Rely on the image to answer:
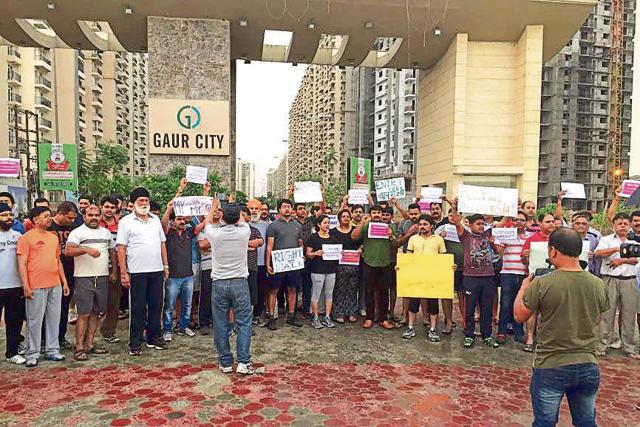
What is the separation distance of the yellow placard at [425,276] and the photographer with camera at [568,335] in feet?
10.5

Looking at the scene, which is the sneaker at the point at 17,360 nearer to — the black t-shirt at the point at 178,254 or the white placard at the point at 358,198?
the black t-shirt at the point at 178,254

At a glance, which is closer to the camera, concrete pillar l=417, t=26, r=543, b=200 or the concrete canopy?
the concrete canopy

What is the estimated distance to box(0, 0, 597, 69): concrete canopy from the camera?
41.7ft

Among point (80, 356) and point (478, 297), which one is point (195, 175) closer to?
point (80, 356)

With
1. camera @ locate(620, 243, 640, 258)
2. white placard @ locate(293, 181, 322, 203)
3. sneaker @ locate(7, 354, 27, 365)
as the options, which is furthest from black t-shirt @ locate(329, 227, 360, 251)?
sneaker @ locate(7, 354, 27, 365)

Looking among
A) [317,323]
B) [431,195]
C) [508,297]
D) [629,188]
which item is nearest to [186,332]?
[317,323]

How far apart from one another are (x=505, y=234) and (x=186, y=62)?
11.1 meters

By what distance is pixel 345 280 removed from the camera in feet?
21.6

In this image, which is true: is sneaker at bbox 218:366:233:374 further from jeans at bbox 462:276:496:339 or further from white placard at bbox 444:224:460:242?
white placard at bbox 444:224:460:242

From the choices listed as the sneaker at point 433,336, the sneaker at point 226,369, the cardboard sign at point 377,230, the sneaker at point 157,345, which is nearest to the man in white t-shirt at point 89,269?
the sneaker at point 157,345

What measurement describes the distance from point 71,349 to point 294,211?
331cm

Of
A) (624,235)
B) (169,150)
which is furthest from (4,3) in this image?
(624,235)

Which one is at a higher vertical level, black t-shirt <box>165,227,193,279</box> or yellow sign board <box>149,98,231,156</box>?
yellow sign board <box>149,98,231,156</box>

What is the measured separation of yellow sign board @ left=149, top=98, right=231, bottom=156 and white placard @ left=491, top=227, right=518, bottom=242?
9.96 metres
